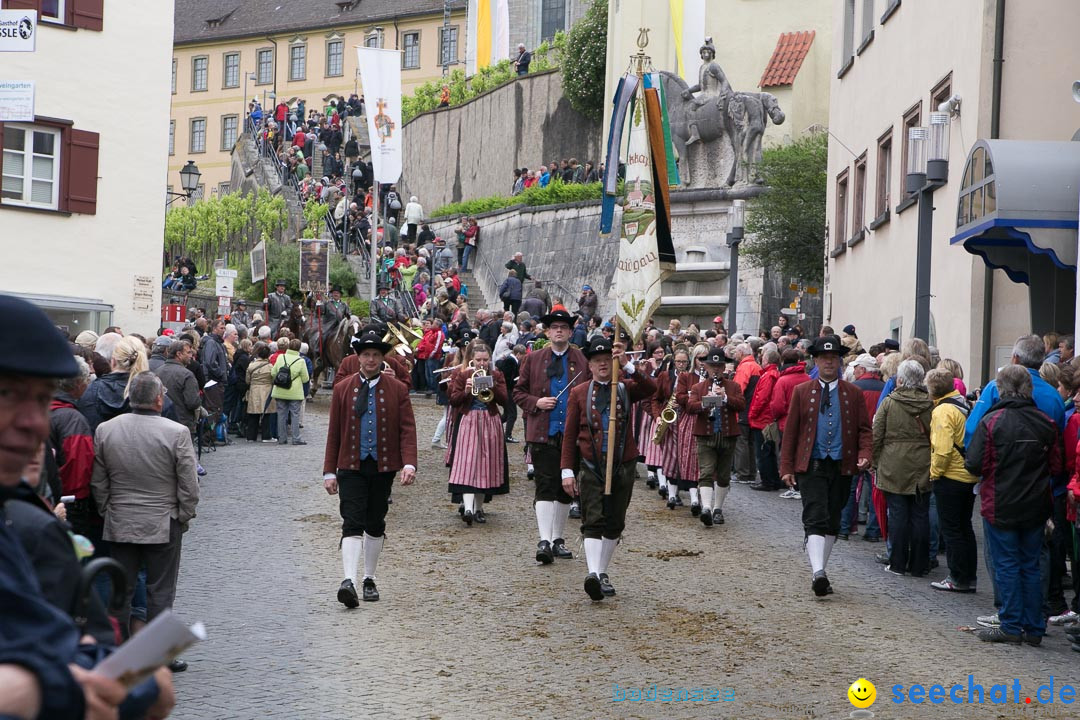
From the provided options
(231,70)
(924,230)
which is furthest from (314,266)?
(231,70)

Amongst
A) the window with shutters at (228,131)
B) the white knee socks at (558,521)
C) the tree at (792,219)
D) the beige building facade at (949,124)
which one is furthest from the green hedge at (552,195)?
the window with shutters at (228,131)

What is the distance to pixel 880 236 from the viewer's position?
24344 millimetres

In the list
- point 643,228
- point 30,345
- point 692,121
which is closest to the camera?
point 30,345

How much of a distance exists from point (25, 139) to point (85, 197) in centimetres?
145

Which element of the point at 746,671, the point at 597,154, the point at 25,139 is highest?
the point at 597,154

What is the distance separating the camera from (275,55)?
8688 cm

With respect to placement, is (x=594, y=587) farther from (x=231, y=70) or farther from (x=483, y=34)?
(x=231, y=70)

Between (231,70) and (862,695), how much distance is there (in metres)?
85.0

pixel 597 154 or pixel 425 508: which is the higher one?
pixel 597 154

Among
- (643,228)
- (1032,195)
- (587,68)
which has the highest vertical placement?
(587,68)

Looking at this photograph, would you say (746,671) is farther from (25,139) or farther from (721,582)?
(25,139)

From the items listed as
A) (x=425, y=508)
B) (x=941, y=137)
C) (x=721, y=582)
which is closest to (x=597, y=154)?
(x=941, y=137)

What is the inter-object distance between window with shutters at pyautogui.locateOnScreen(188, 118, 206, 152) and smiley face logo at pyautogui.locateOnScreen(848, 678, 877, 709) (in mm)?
84040

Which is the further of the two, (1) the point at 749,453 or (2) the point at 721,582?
(1) the point at 749,453
